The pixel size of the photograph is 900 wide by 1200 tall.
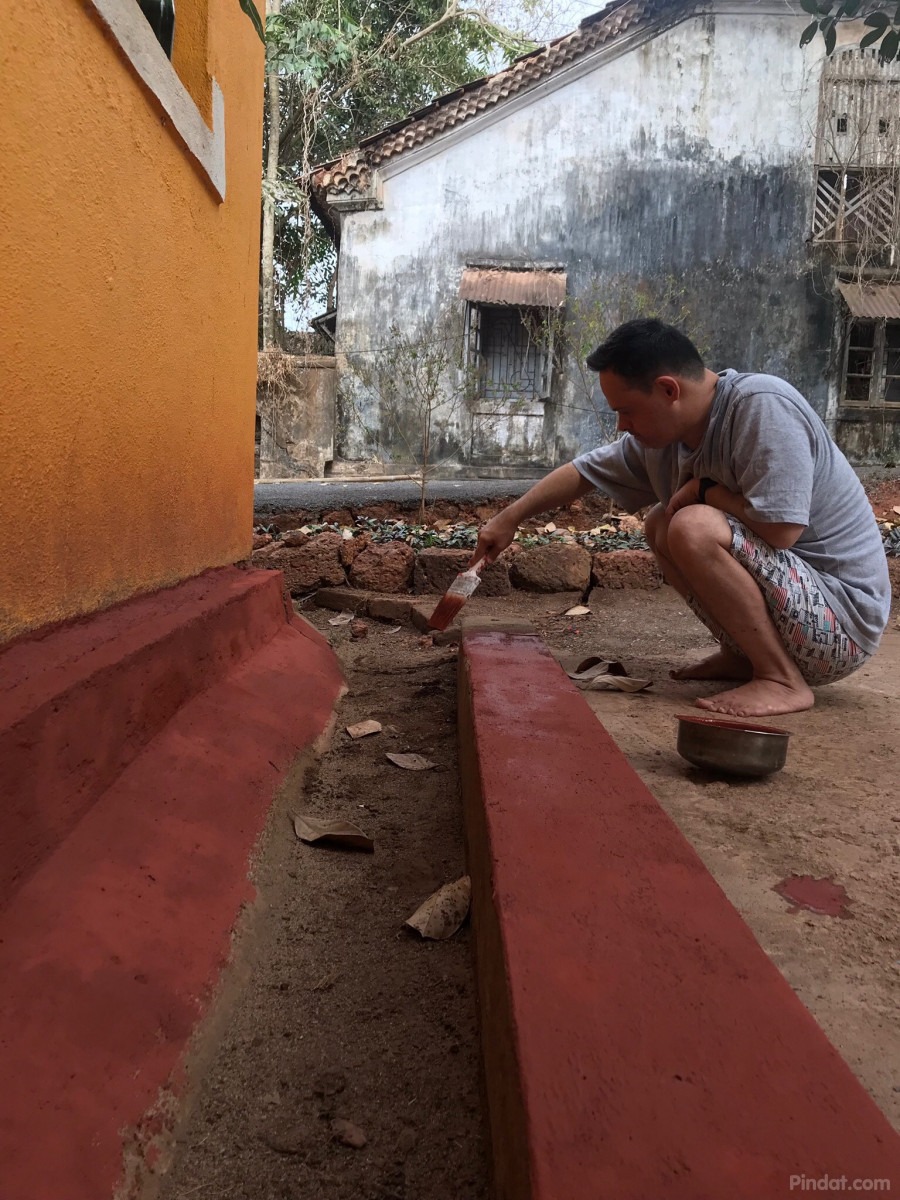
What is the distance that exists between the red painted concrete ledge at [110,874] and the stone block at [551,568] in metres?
2.76

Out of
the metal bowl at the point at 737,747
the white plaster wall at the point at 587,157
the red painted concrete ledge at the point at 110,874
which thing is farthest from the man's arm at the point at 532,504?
the white plaster wall at the point at 587,157

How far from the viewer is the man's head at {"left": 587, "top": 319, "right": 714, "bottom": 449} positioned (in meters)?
2.33

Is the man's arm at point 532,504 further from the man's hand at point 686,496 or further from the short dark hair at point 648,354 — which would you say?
the short dark hair at point 648,354

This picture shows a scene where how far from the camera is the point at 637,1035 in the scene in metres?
0.83

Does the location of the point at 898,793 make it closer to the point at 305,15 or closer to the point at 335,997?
the point at 335,997

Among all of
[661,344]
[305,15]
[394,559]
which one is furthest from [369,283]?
[661,344]

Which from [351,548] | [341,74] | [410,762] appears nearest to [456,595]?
[410,762]

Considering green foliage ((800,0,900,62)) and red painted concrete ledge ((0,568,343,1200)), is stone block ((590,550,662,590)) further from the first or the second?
red painted concrete ledge ((0,568,343,1200))

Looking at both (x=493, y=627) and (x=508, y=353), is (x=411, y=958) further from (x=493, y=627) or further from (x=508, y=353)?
(x=508, y=353)

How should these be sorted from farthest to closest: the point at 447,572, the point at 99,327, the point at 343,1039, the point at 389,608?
1. the point at 447,572
2. the point at 389,608
3. the point at 99,327
4. the point at 343,1039

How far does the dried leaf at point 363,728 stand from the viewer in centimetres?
230

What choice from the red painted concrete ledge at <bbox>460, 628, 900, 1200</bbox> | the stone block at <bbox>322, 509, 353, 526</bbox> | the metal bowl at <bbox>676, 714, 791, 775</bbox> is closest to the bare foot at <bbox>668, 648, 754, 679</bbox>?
the metal bowl at <bbox>676, 714, 791, 775</bbox>

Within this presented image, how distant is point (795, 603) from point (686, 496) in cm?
44

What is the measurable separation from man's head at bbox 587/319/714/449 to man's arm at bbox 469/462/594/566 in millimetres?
486
